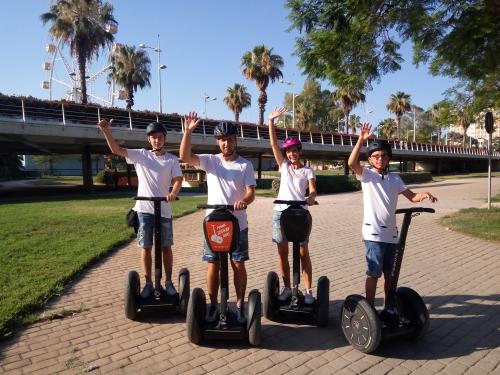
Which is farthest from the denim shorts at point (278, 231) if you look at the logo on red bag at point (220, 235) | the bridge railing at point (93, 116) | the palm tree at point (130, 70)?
the palm tree at point (130, 70)

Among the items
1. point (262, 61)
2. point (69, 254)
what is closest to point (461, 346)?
point (69, 254)

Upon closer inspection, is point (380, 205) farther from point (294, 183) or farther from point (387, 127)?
point (387, 127)

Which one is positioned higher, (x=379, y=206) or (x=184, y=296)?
(x=379, y=206)

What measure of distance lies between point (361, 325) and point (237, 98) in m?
49.7

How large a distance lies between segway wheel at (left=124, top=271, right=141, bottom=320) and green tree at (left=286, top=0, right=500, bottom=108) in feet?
18.9

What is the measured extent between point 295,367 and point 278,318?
862 mm

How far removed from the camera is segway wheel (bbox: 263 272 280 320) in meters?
4.23

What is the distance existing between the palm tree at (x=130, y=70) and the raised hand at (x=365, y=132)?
36631 mm

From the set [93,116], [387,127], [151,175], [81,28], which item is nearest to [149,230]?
[151,175]

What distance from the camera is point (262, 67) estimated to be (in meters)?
42.2

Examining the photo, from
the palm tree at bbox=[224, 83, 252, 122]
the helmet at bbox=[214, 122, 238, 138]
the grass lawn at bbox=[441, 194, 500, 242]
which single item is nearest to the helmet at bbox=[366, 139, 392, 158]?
the helmet at bbox=[214, 122, 238, 138]

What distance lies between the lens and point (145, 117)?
71.8ft

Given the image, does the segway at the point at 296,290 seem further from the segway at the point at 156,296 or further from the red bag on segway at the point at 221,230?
the segway at the point at 156,296

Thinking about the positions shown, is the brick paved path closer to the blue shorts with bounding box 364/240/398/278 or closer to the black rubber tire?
the black rubber tire
